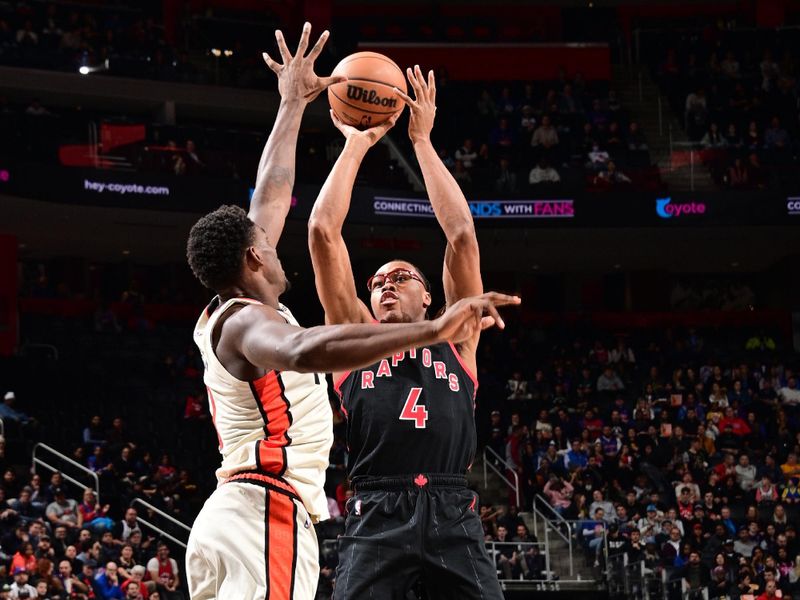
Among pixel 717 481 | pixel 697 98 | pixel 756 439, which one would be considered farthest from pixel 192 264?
pixel 697 98

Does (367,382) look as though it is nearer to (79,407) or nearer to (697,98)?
(79,407)

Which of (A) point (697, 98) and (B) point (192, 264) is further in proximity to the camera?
(A) point (697, 98)

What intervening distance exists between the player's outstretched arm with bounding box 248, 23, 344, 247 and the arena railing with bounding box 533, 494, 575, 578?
12.2 meters

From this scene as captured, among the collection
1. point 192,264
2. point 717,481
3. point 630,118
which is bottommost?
point 717,481

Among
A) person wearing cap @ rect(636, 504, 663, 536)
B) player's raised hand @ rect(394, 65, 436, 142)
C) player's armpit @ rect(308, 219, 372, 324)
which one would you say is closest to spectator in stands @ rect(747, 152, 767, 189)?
person wearing cap @ rect(636, 504, 663, 536)

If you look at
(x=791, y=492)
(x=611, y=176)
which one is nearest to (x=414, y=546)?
(x=791, y=492)

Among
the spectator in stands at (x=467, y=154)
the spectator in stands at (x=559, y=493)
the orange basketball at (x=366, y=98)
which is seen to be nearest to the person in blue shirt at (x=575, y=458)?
the spectator in stands at (x=559, y=493)

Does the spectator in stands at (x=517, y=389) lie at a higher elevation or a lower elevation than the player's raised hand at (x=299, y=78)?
lower

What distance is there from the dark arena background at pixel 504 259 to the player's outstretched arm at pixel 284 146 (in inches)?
358

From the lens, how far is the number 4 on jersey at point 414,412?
5660mm

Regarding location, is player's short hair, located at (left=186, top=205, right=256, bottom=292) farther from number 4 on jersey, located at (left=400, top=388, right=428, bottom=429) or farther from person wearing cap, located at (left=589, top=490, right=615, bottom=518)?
person wearing cap, located at (left=589, top=490, right=615, bottom=518)

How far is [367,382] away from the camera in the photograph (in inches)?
228

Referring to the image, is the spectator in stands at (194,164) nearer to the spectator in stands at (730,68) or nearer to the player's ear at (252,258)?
the spectator in stands at (730,68)

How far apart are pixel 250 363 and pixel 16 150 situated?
62.0ft
